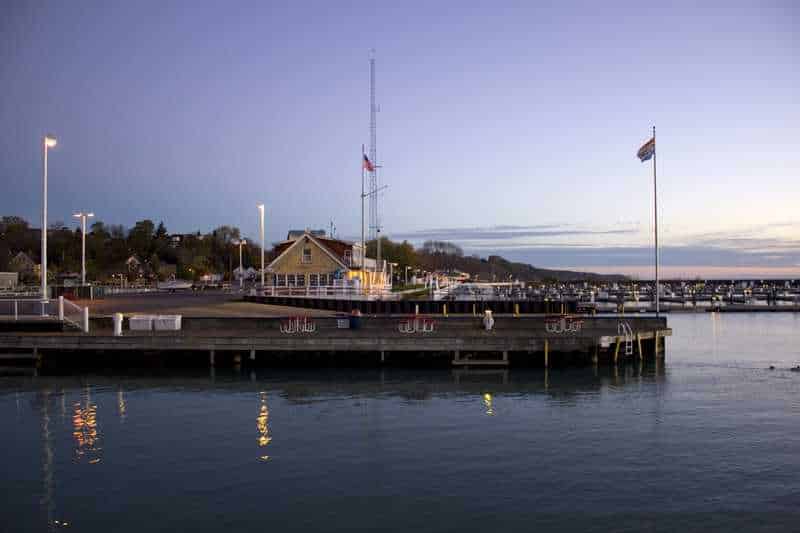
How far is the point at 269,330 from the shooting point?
37125 millimetres

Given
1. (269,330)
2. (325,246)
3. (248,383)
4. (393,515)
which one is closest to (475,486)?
(393,515)

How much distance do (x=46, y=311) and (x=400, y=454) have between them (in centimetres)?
2564

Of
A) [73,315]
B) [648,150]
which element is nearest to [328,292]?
[73,315]

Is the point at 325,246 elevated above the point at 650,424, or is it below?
above

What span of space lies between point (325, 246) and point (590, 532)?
56.9 meters

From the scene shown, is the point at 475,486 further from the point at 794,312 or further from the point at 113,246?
the point at 113,246

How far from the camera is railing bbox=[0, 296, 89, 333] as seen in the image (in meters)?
35.8

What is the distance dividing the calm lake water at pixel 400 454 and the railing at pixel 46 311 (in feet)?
15.2

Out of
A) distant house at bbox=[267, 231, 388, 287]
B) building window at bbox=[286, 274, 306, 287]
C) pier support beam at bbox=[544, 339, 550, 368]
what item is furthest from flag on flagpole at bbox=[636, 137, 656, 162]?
building window at bbox=[286, 274, 306, 287]

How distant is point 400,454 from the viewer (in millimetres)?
18844

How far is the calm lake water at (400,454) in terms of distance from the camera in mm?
14383

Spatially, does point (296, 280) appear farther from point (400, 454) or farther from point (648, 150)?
point (400, 454)

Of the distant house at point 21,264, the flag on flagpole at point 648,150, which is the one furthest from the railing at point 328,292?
the distant house at point 21,264

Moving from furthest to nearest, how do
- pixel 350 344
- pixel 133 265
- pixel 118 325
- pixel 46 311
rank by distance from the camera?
pixel 133 265 < pixel 46 311 < pixel 118 325 < pixel 350 344
